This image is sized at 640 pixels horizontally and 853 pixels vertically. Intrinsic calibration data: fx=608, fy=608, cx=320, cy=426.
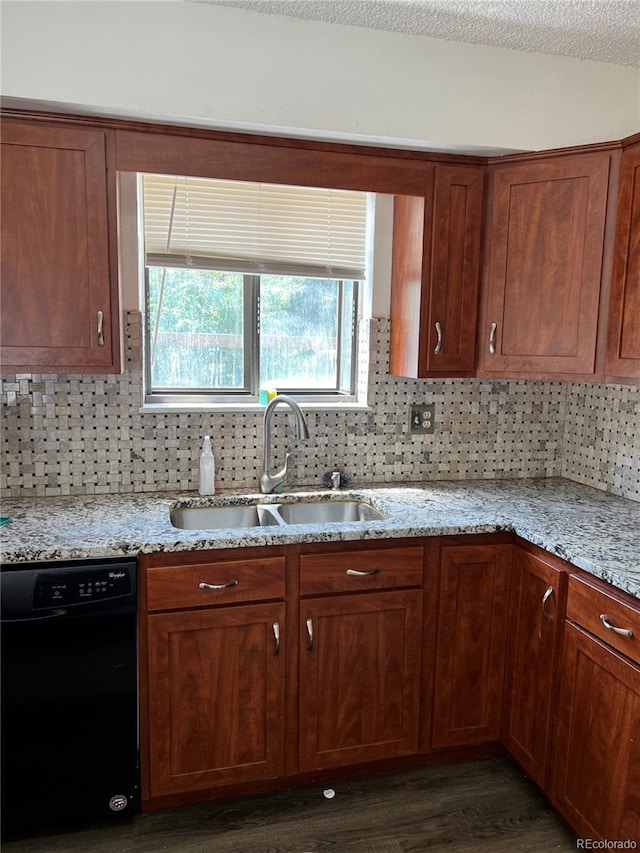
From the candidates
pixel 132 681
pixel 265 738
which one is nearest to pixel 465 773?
pixel 265 738

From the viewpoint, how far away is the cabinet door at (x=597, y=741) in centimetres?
158

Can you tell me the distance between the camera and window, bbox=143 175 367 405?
2.41 metres

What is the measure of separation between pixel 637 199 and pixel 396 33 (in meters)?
1.00

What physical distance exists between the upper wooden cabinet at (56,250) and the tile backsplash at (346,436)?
0.30m

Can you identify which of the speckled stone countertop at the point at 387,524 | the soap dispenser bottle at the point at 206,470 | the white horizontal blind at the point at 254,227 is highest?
the white horizontal blind at the point at 254,227

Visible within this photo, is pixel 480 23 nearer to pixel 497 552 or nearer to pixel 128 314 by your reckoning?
pixel 128 314

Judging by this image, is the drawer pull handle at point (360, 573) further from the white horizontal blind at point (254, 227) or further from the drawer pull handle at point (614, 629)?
the white horizontal blind at point (254, 227)

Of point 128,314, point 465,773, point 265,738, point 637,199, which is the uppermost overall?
Result: point 637,199

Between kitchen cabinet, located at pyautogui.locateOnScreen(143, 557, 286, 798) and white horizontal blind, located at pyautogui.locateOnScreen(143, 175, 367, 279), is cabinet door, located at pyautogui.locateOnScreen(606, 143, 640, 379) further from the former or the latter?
kitchen cabinet, located at pyautogui.locateOnScreen(143, 557, 286, 798)

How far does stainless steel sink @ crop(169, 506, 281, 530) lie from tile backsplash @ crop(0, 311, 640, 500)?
5.9 inches

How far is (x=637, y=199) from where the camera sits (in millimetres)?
2043

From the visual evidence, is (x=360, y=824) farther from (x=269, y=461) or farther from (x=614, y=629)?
(x=269, y=461)

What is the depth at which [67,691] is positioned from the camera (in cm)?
179

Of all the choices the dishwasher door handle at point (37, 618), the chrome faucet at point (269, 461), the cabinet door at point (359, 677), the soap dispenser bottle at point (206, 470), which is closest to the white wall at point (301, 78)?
the chrome faucet at point (269, 461)
